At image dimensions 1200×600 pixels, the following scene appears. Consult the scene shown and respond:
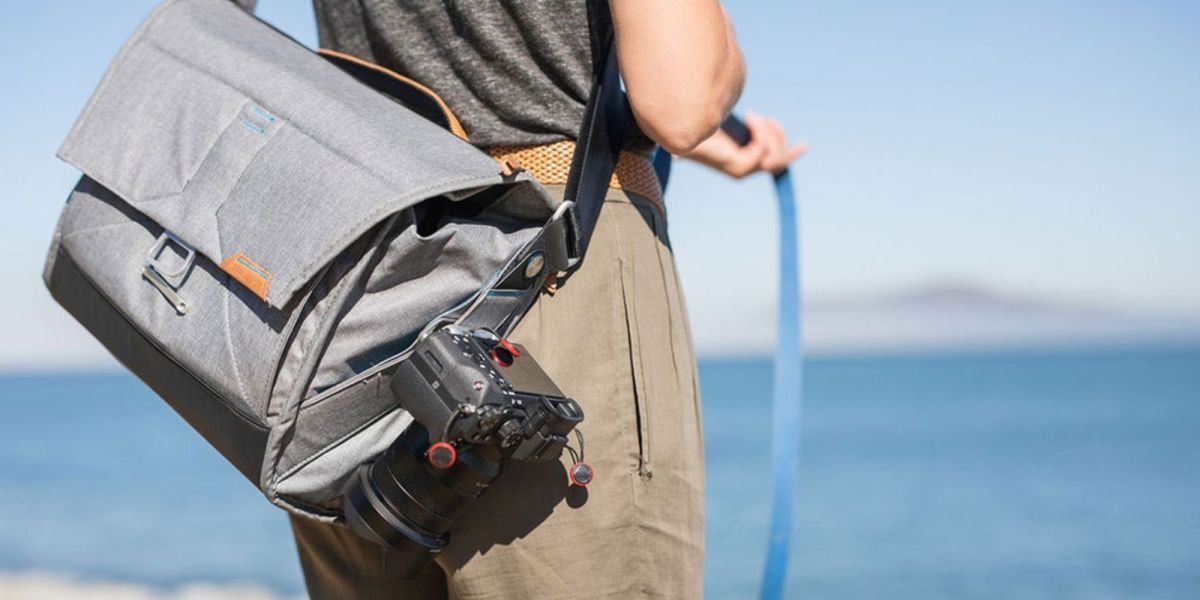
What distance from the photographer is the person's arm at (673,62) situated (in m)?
1.29

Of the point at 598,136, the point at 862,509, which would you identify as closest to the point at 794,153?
the point at 598,136

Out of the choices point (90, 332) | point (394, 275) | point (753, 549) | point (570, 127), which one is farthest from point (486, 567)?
point (753, 549)

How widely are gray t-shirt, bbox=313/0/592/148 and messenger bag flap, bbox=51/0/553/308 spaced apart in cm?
9

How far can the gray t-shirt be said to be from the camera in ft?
4.62

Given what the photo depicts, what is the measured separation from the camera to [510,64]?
1.41 meters

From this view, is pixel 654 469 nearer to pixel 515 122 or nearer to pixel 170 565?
pixel 515 122

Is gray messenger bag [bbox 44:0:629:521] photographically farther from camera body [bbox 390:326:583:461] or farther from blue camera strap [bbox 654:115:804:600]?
blue camera strap [bbox 654:115:804:600]

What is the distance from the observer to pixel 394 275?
1.28 metres

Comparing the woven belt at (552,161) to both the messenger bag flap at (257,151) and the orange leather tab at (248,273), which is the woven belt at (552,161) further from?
the orange leather tab at (248,273)

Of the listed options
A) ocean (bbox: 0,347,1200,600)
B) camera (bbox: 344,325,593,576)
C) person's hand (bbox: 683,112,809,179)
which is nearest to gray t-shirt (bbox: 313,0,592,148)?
camera (bbox: 344,325,593,576)

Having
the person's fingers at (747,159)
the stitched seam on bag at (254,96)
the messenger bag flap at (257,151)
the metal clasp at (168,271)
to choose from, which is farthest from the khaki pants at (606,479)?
the person's fingers at (747,159)

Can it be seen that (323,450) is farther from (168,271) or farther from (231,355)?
(168,271)

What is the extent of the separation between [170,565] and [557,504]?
46.1 ft

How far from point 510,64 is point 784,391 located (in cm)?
90
